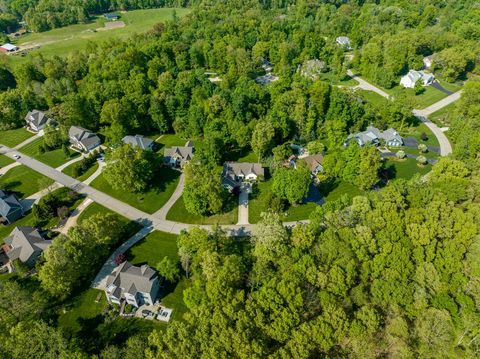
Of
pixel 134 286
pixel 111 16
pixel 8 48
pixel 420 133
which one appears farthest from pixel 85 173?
pixel 111 16

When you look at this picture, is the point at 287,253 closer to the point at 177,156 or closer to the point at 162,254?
the point at 162,254

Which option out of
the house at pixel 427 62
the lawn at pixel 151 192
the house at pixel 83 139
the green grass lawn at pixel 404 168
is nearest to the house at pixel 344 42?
the house at pixel 427 62

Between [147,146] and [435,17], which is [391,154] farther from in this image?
[435,17]

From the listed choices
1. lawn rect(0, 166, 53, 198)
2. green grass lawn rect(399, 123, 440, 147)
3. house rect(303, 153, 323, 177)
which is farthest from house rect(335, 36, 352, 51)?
lawn rect(0, 166, 53, 198)

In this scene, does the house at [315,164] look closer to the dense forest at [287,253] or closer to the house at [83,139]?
the dense forest at [287,253]

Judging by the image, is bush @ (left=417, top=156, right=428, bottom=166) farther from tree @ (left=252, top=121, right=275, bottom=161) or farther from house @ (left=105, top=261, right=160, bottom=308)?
house @ (left=105, top=261, right=160, bottom=308)

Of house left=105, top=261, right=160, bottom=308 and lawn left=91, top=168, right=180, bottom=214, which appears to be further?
lawn left=91, top=168, right=180, bottom=214

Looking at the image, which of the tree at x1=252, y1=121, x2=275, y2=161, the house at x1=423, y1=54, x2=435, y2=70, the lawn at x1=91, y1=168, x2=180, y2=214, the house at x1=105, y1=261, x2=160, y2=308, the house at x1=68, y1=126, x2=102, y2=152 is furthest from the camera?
the house at x1=423, y1=54, x2=435, y2=70
